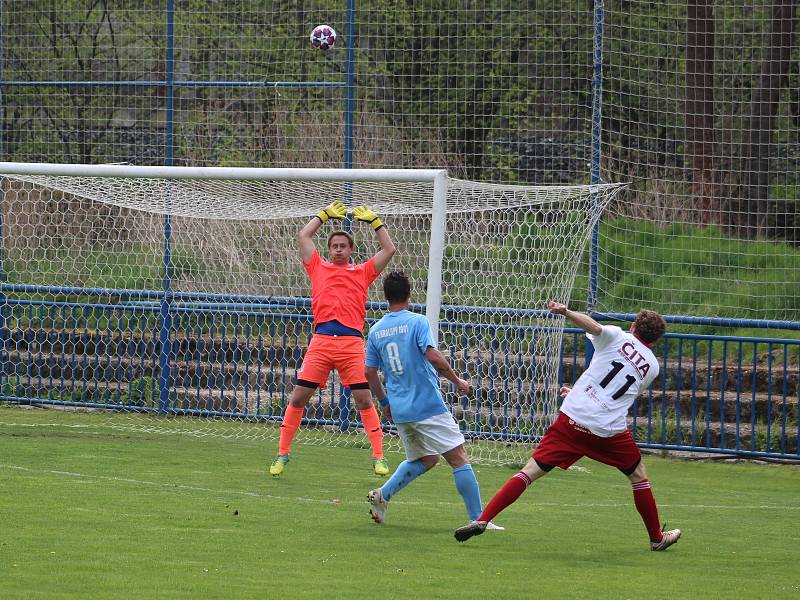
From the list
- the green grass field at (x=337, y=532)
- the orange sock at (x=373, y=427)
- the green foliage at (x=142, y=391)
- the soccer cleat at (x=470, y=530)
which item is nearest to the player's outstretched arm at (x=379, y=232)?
the orange sock at (x=373, y=427)

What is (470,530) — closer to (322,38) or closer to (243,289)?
(322,38)

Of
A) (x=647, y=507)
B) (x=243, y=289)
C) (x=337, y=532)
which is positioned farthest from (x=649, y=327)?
(x=243, y=289)

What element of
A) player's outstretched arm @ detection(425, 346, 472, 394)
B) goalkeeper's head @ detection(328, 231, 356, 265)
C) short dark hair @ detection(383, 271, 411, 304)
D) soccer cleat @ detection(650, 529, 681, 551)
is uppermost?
goalkeeper's head @ detection(328, 231, 356, 265)

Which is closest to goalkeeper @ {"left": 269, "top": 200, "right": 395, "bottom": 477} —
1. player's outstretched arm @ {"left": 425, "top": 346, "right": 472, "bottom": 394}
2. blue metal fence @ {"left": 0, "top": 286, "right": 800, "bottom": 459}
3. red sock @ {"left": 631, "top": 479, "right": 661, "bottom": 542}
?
blue metal fence @ {"left": 0, "top": 286, "right": 800, "bottom": 459}

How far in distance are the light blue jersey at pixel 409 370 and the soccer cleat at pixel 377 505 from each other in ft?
1.66

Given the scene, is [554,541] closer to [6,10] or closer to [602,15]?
[602,15]

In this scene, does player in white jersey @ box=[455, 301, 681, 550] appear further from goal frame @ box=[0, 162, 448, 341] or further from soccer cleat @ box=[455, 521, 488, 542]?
goal frame @ box=[0, 162, 448, 341]

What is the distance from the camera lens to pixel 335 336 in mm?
10672

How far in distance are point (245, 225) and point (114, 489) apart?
6.19 m

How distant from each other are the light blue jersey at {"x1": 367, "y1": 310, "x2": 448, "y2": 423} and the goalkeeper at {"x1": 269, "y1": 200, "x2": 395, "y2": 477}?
90.7 inches

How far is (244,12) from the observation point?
643 inches

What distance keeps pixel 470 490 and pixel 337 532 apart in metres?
0.87

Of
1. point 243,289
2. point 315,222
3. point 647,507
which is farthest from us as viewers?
point 243,289

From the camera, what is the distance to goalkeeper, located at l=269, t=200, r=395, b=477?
10578 millimetres
